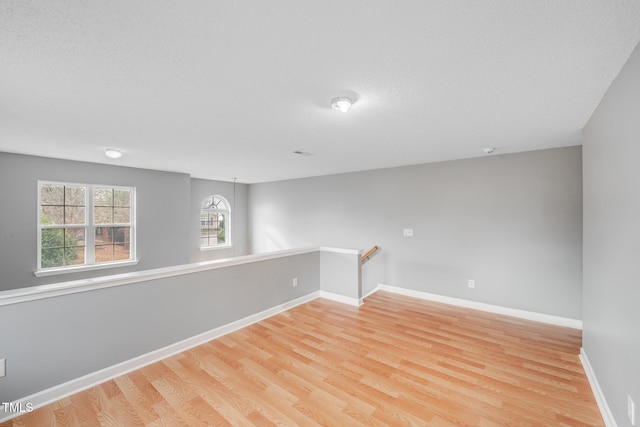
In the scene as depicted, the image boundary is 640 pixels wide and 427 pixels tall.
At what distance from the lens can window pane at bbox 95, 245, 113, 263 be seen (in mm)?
4480

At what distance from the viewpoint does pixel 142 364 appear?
2471mm

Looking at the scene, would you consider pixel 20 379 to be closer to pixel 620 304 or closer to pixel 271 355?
pixel 271 355

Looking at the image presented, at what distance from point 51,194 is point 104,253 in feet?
3.92

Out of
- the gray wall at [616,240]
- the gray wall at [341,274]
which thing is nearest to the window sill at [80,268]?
the gray wall at [341,274]

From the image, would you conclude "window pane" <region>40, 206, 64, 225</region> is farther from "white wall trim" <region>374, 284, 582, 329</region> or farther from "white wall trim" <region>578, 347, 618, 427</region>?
"white wall trim" <region>578, 347, 618, 427</region>

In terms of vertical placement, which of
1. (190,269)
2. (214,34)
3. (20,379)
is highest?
(214,34)

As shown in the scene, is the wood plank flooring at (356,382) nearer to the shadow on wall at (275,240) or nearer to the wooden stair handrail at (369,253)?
the wooden stair handrail at (369,253)

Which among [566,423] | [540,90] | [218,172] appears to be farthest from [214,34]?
[218,172]

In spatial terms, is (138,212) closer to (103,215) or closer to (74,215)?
(103,215)

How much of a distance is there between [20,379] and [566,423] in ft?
12.9

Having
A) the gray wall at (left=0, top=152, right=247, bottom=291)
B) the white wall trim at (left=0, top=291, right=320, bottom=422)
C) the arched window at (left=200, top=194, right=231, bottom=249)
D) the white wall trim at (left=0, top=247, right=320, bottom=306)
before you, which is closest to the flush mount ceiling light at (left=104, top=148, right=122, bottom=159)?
the gray wall at (left=0, top=152, right=247, bottom=291)

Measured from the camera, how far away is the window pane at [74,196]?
4.21 metres

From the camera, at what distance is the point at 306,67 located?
1547mm

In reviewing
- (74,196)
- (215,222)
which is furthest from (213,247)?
(74,196)
